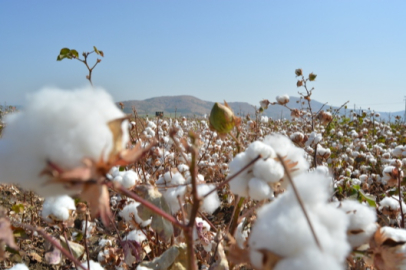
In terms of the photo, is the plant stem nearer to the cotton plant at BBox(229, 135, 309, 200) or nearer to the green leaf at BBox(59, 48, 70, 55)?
the cotton plant at BBox(229, 135, 309, 200)

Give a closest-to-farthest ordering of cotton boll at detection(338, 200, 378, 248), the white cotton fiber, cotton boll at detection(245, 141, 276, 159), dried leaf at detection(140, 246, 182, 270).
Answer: the white cotton fiber, cotton boll at detection(338, 200, 378, 248), cotton boll at detection(245, 141, 276, 159), dried leaf at detection(140, 246, 182, 270)

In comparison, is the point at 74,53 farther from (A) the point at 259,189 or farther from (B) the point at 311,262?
(B) the point at 311,262

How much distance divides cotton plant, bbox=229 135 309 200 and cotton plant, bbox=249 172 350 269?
219 millimetres

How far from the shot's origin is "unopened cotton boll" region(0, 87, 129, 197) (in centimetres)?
46

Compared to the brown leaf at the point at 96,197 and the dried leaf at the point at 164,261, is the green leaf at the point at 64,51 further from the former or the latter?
the brown leaf at the point at 96,197

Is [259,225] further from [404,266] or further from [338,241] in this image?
[404,266]

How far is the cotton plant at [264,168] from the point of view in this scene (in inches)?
29.6

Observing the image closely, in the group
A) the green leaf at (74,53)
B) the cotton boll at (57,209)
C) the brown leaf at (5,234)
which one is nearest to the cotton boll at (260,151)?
the brown leaf at (5,234)

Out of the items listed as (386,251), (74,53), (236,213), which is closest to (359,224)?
(386,251)

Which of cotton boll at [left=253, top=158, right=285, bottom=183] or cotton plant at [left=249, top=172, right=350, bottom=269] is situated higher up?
cotton boll at [left=253, top=158, right=285, bottom=183]

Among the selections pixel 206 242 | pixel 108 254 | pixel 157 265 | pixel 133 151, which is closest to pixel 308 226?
pixel 133 151

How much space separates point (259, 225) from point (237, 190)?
0.93ft

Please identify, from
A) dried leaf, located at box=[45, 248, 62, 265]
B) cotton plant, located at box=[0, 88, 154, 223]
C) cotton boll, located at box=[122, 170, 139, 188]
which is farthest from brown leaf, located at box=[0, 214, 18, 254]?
dried leaf, located at box=[45, 248, 62, 265]

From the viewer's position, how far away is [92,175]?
46 centimetres
